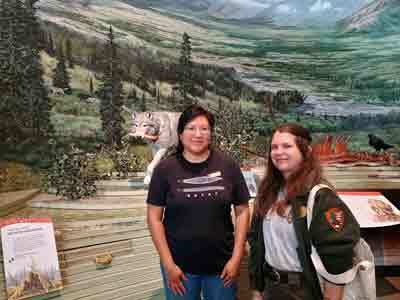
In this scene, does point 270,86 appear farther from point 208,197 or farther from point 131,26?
point 208,197

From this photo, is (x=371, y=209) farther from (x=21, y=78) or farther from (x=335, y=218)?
(x=21, y=78)

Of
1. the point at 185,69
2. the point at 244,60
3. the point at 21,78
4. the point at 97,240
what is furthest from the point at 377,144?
the point at 21,78

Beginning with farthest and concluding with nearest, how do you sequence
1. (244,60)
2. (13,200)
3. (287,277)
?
(244,60)
(13,200)
(287,277)

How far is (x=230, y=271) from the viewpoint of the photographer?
5.32 ft

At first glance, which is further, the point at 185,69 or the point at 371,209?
the point at 185,69

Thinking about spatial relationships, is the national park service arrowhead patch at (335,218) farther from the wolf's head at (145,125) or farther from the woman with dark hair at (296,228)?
the wolf's head at (145,125)

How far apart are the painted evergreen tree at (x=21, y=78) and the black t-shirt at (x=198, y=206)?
1578 mm

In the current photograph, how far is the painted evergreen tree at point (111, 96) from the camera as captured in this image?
9.61ft

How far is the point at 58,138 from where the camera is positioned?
9.10 ft

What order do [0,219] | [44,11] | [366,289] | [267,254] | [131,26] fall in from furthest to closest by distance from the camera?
[131,26] < [44,11] < [0,219] < [267,254] < [366,289]

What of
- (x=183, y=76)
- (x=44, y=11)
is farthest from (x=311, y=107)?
(x=44, y=11)

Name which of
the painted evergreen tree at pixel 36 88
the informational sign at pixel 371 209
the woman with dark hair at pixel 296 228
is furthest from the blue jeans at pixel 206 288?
the painted evergreen tree at pixel 36 88

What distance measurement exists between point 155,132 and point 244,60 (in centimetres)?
118

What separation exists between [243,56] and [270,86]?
1.30ft
